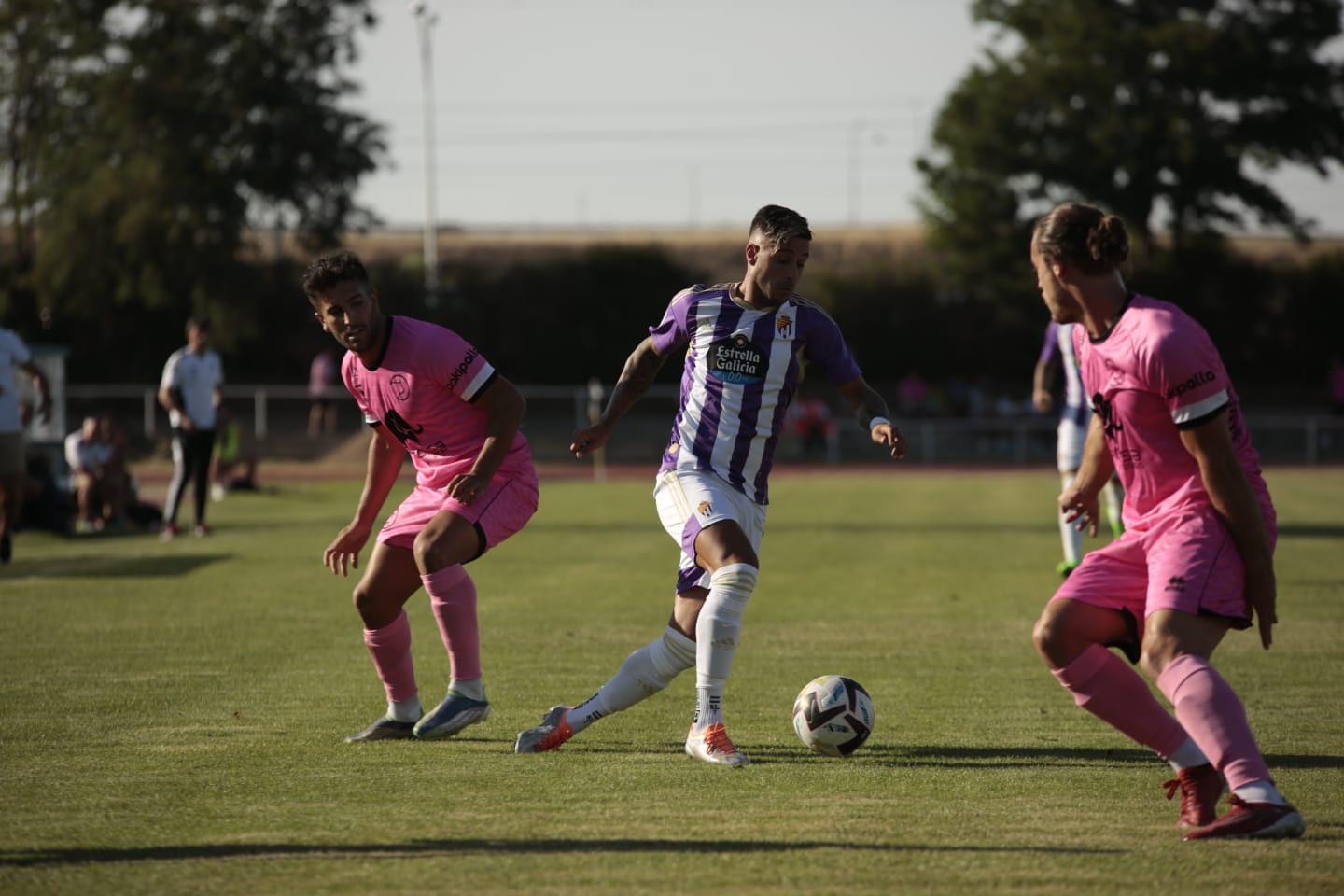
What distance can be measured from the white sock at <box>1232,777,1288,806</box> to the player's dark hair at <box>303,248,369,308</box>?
3604mm

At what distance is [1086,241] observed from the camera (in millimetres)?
4852

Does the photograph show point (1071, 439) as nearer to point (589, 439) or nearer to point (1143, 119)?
point (589, 439)

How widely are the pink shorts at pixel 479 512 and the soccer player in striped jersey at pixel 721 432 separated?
1.21 feet

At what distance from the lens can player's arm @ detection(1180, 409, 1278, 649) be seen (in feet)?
15.3

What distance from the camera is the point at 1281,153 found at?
5016cm

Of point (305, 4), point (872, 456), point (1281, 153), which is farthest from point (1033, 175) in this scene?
point (305, 4)

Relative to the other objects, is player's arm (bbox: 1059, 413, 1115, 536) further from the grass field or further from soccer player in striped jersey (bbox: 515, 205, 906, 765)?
the grass field

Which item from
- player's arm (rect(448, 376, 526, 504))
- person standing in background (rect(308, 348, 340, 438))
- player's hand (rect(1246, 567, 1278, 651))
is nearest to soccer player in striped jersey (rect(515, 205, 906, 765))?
player's arm (rect(448, 376, 526, 504))

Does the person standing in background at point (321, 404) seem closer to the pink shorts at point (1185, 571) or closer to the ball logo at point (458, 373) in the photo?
the ball logo at point (458, 373)

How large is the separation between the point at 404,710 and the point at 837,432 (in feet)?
99.9

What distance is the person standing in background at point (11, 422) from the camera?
12664 mm

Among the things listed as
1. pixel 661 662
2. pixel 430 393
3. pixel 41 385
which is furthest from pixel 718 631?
pixel 41 385

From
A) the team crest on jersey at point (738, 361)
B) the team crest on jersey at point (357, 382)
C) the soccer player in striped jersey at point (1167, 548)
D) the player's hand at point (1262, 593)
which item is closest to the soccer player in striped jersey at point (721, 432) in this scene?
the team crest on jersey at point (738, 361)

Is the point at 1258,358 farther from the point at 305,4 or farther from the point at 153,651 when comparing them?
the point at 153,651
